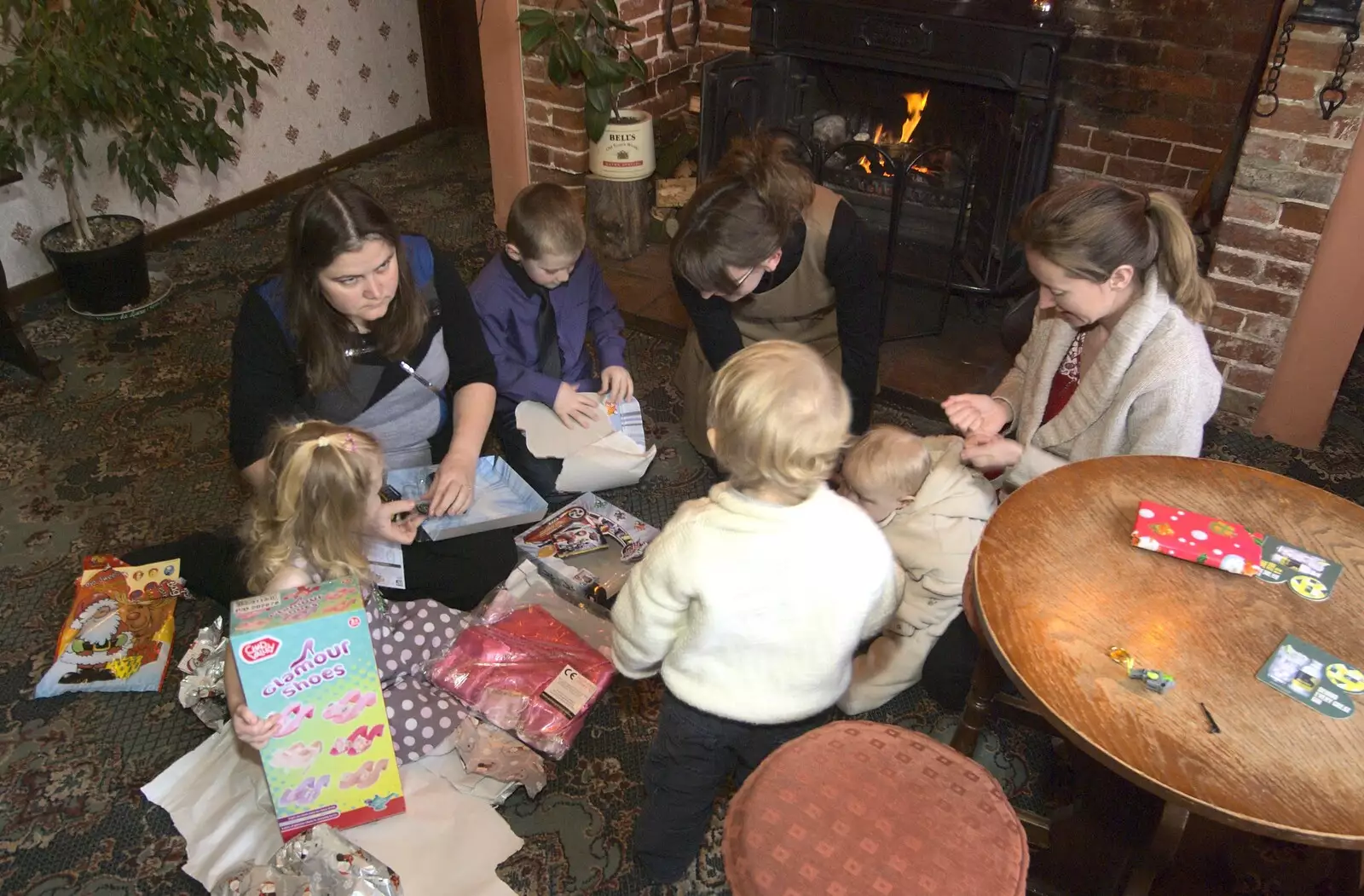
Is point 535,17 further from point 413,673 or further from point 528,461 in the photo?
point 413,673

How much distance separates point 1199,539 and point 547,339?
1.62 metres

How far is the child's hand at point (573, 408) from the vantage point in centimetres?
254

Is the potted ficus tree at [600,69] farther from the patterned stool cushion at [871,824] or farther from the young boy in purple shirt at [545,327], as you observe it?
the patterned stool cushion at [871,824]

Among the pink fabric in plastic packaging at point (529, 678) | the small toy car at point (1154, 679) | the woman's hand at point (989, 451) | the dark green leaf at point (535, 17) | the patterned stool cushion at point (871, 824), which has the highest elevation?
the dark green leaf at point (535, 17)

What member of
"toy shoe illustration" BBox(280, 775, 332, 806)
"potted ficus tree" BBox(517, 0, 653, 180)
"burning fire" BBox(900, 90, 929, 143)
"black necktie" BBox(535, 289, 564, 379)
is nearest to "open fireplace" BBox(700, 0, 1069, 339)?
"burning fire" BBox(900, 90, 929, 143)

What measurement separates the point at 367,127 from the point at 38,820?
351cm

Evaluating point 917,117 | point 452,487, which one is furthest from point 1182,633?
point 917,117

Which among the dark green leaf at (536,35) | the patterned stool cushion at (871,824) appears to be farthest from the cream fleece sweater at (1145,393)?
the dark green leaf at (536,35)

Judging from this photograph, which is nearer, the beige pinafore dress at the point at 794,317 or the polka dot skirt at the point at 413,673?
the polka dot skirt at the point at 413,673

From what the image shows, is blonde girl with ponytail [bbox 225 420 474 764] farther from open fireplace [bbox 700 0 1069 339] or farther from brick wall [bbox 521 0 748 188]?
brick wall [bbox 521 0 748 188]

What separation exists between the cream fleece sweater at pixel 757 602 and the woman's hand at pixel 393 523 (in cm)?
66

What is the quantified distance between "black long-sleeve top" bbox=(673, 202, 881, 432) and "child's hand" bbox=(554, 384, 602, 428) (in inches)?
12.8

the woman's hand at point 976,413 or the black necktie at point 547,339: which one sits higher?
the woman's hand at point 976,413

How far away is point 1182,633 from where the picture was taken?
138cm
